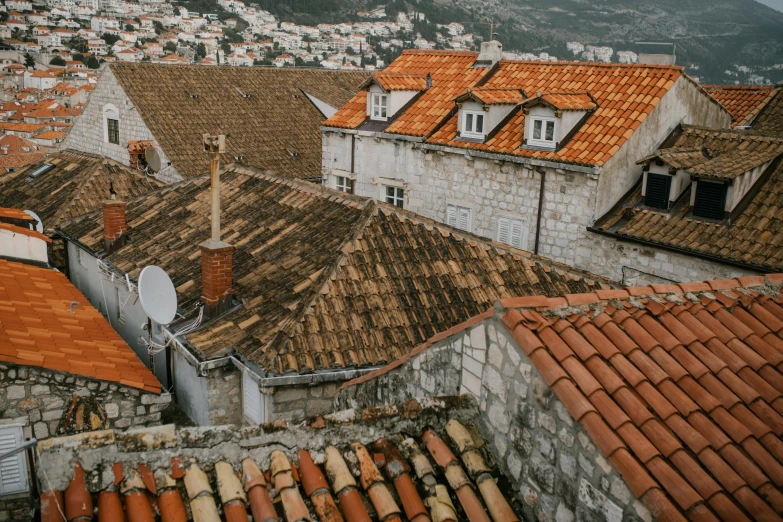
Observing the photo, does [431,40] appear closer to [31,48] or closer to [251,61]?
[251,61]

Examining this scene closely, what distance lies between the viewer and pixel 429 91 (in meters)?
22.8

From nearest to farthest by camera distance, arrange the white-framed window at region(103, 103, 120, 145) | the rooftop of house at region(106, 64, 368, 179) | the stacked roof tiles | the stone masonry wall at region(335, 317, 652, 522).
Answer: the stone masonry wall at region(335, 317, 652, 522), the stacked roof tiles, the rooftop of house at region(106, 64, 368, 179), the white-framed window at region(103, 103, 120, 145)

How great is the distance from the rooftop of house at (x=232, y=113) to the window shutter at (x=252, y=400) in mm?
16760

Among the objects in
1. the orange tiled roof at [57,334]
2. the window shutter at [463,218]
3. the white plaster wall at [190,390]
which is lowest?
the white plaster wall at [190,390]

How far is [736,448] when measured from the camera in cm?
463

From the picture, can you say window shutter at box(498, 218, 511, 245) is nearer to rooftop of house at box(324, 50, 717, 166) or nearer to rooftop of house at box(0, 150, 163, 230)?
rooftop of house at box(324, 50, 717, 166)

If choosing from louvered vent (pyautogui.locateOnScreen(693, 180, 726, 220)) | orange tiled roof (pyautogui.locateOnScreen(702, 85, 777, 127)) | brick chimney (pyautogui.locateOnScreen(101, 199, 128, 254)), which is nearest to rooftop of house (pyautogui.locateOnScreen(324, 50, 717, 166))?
louvered vent (pyautogui.locateOnScreen(693, 180, 726, 220))

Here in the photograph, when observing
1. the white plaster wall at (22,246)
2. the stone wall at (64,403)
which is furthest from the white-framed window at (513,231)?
the white plaster wall at (22,246)

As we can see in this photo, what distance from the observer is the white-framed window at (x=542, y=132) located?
59.0 feet

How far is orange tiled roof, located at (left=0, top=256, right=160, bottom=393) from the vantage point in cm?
990

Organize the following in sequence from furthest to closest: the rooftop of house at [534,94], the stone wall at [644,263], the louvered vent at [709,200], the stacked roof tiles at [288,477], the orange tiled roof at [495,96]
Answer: the orange tiled roof at [495,96] < the rooftop of house at [534,94] < the louvered vent at [709,200] < the stone wall at [644,263] < the stacked roof tiles at [288,477]

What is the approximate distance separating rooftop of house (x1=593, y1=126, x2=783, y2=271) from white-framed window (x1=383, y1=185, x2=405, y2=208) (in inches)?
269

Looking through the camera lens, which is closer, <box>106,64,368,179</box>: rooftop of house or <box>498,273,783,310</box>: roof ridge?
<box>498,273,783,310</box>: roof ridge

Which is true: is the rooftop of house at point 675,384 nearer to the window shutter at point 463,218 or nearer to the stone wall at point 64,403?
the stone wall at point 64,403
